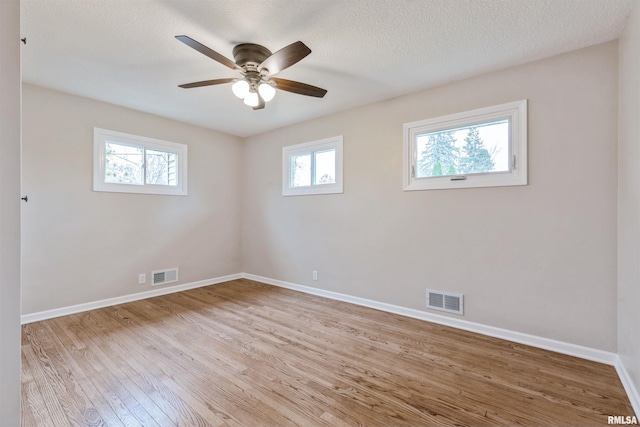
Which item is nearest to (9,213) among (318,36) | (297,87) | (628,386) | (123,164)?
(297,87)

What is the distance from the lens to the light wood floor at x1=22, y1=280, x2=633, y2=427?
1.68 m

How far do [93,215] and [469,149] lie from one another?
4.44 metres

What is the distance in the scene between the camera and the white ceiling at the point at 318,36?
1919mm

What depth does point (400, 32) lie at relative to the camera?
218cm

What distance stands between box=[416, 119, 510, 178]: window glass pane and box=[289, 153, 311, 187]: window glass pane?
1688mm

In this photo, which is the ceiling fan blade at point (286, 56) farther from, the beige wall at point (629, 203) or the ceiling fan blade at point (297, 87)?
the beige wall at point (629, 203)

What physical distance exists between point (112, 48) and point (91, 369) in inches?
102

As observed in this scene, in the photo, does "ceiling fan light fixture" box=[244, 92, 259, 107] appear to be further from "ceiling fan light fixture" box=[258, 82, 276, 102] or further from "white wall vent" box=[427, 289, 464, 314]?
"white wall vent" box=[427, 289, 464, 314]

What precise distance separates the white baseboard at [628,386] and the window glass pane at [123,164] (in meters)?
5.16

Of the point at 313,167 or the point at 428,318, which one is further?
the point at 313,167

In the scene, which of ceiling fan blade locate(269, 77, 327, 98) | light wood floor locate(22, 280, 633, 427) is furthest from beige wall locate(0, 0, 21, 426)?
ceiling fan blade locate(269, 77, 327, 98)

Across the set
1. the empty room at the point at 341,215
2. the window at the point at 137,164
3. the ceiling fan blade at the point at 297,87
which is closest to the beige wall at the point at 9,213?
the empty room at the point at 341,215

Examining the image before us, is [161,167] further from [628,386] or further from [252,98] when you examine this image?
[628,386]

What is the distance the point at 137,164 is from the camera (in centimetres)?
390
